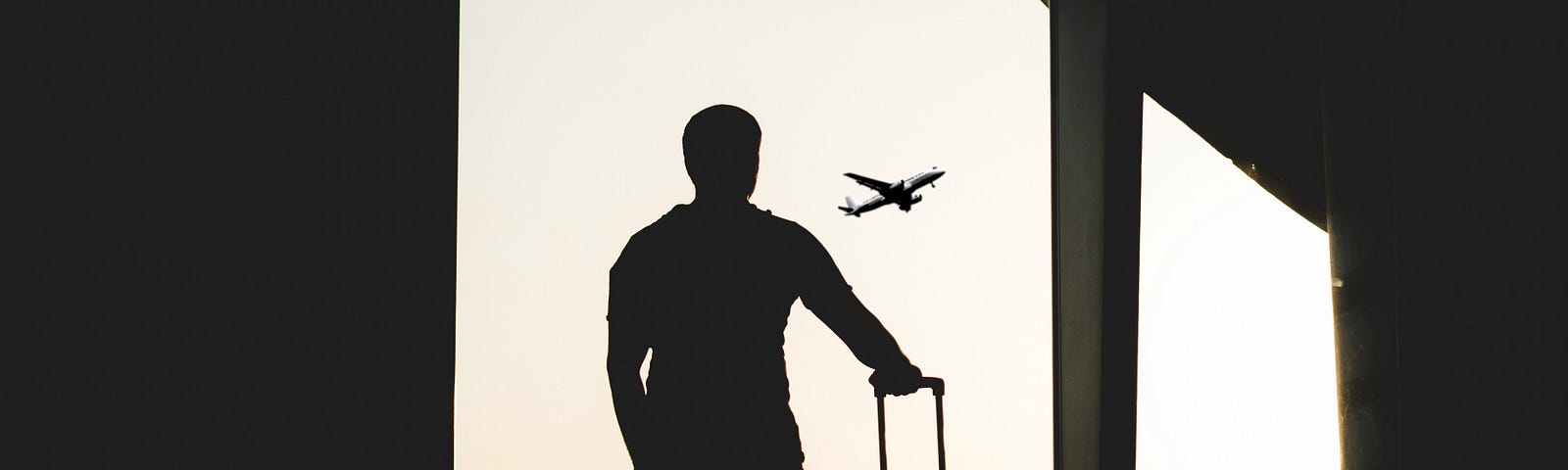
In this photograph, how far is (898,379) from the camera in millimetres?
3191

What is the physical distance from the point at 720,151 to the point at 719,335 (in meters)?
0.45

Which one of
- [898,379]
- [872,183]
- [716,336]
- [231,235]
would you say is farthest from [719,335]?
[872,183]

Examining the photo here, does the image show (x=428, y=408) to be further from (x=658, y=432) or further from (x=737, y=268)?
(x=737, y=268)

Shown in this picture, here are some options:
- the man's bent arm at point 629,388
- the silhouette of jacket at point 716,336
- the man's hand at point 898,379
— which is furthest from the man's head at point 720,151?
the man's hand at point 898,379

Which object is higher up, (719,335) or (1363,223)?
(1363,223)

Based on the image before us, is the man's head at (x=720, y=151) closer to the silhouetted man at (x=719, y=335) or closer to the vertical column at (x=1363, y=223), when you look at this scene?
the silhouetted man at (x=719, y=335)

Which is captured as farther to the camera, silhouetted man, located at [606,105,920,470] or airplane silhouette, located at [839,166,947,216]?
airplane silhouette, located at [839,166,947,216]

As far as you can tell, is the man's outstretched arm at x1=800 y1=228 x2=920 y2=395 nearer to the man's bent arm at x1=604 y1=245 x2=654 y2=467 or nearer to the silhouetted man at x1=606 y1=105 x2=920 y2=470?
the silhouetted man at x1=606 y1=105 x2=920 y2=470

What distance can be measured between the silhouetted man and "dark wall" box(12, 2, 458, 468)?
47cm

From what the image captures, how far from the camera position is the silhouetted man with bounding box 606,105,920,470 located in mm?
3188

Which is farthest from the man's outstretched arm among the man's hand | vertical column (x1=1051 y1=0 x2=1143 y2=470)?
vertical column (x1=1051 y1=0 x2=1143 y2=470)

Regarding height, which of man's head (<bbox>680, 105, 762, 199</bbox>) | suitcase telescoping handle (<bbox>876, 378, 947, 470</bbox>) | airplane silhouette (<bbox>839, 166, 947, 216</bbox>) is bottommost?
suitcase telescoping handle (<bbox>876, 378, 947, 470</bbox>)

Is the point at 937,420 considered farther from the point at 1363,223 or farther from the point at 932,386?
the point at 1363,223

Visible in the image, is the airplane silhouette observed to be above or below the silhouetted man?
above
